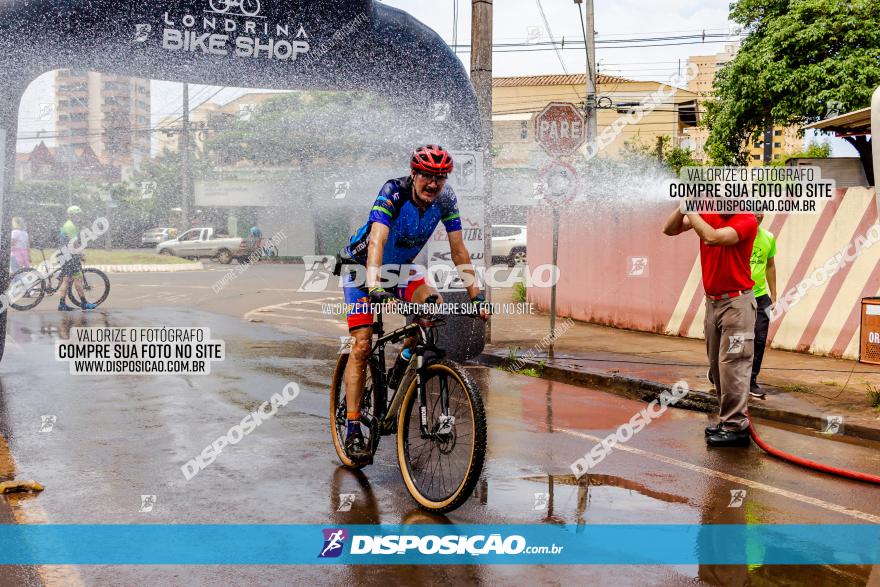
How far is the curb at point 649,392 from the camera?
313 inches

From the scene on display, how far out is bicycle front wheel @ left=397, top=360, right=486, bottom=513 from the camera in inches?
198

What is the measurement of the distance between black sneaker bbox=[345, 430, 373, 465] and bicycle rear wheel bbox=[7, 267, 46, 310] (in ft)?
39.5

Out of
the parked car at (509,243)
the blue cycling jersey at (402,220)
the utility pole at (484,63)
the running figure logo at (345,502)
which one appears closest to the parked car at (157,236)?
the parked car at (509,243)

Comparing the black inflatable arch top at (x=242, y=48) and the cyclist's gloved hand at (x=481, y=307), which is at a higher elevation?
the black inflatable arch top at (x=242, y=48)

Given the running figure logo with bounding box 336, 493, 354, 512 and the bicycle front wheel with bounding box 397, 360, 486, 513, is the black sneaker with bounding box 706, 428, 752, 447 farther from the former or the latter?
the running figure logo with bounding box 336, 493, 354, 512

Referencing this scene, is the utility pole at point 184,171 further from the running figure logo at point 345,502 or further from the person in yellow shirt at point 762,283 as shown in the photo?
the running figure logo at point 345,502

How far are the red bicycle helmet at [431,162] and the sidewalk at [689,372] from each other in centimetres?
443

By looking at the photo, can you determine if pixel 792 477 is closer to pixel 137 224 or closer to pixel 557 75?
pixel 137 224

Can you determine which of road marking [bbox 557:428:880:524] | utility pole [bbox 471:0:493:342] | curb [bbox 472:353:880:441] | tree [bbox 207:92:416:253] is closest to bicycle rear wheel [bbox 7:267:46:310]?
utility pole [bbox 471:0:493:342]

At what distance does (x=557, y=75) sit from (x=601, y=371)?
82082 mm

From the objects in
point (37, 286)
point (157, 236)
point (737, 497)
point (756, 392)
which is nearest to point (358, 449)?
point (737, 497)

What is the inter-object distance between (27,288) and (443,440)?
13.2 m

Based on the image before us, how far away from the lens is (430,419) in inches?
214

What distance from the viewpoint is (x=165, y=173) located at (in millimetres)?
45906
